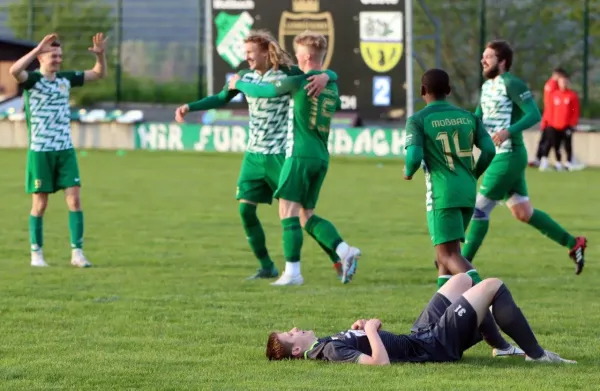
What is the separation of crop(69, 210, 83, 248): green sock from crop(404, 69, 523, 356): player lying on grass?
449cm

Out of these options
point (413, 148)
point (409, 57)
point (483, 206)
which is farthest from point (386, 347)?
point (409, 57)

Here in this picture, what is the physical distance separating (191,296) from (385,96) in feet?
57.9

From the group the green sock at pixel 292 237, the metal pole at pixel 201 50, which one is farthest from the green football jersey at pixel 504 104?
the metal pole at pixel 201 50

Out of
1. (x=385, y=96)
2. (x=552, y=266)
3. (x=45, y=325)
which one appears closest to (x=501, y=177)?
(x=552, y=266)

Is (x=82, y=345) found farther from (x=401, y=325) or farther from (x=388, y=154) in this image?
(x=388, y=154)

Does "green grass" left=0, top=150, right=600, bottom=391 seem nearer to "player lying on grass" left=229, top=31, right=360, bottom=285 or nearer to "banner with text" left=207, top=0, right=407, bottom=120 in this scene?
"player lying on grass" left=229, top=31, right=360, bottom=285

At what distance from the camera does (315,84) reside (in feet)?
36.4

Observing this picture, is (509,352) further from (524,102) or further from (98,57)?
(98,57)

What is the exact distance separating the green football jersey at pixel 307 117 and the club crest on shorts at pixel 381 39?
16.2m

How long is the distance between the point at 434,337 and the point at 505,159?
4405 mm

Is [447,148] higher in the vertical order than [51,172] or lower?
→ higher

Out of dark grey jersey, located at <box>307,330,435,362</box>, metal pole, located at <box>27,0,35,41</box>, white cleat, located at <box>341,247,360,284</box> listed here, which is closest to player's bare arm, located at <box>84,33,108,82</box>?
white cleat, located at <box>341,247,360,284</box>

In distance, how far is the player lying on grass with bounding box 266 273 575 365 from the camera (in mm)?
7562

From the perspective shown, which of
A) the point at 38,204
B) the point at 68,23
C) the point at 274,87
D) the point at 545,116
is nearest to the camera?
the point at 274,87
